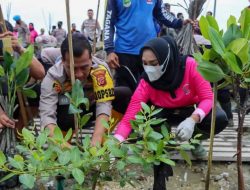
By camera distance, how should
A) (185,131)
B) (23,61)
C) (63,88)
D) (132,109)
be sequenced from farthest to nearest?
1. (63,88)
2. (132,109)
3. (185,131)
4. (23,61)

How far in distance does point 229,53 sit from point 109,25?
1765 millimetres

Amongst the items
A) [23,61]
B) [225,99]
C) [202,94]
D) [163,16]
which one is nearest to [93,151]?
[23,61]

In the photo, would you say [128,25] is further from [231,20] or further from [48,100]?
[231,20]

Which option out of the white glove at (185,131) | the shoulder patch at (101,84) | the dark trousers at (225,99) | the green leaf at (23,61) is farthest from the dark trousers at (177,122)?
the dark trousers at (225,99)

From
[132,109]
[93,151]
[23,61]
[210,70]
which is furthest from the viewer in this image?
[132,109]

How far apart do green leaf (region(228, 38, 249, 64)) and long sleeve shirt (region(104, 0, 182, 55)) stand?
1636 mm

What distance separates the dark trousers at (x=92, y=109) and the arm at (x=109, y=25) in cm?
45

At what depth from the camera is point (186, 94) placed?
2.42m

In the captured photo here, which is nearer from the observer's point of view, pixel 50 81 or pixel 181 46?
pixel 50 81

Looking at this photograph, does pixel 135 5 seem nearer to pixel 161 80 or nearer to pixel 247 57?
pixel 161 80

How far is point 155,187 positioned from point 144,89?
0.59m

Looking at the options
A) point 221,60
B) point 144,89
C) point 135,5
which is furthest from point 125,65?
point 221,60

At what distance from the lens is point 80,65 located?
2174 millimetres

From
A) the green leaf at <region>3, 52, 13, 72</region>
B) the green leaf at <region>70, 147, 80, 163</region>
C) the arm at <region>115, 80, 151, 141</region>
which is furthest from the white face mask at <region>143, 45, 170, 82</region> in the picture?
the green leaf at <region>70, 147, 80, 163</region>
